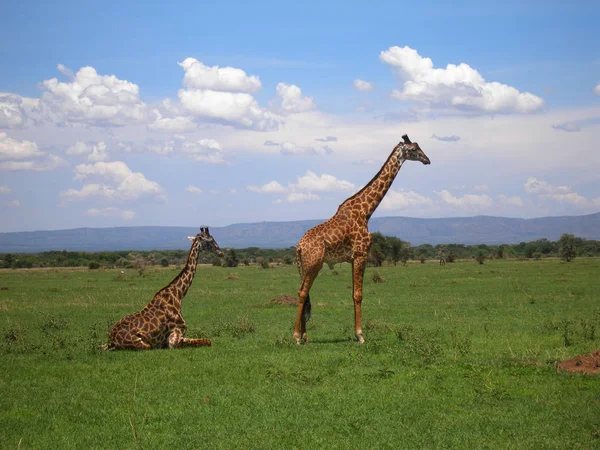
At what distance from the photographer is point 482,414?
948 cm

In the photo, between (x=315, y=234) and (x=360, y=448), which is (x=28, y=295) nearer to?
(x=315, y=234)

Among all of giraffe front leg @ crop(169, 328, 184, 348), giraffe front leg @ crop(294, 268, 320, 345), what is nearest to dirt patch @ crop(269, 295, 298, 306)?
giraffe front leg @ crop(294, 268, 320, 345)

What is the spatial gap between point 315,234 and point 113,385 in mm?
5725

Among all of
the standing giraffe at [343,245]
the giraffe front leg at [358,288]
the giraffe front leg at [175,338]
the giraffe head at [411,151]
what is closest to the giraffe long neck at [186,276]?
the giraffe front leg at [175,338]

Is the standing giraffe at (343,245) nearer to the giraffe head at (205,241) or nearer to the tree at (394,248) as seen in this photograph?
the giraffe head at (205,241)

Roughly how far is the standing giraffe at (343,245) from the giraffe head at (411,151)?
1.1 inches

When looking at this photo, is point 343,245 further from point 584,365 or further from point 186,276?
point 584,365

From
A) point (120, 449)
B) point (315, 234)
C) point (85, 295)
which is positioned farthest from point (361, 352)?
point (85, 295)

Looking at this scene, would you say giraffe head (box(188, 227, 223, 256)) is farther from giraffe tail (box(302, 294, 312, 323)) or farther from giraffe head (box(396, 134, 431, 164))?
giraffe head (box(396, 134, 431, 164))

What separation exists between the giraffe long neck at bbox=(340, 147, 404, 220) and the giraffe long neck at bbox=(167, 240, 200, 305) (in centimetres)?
359

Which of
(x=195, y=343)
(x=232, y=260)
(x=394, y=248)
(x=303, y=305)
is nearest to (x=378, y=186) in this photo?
(x=303, y=305)

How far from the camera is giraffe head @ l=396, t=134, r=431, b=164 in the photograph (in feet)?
52.3

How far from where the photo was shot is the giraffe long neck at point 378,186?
15776mm

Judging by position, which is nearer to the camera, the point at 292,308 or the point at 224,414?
the point at 224,414
